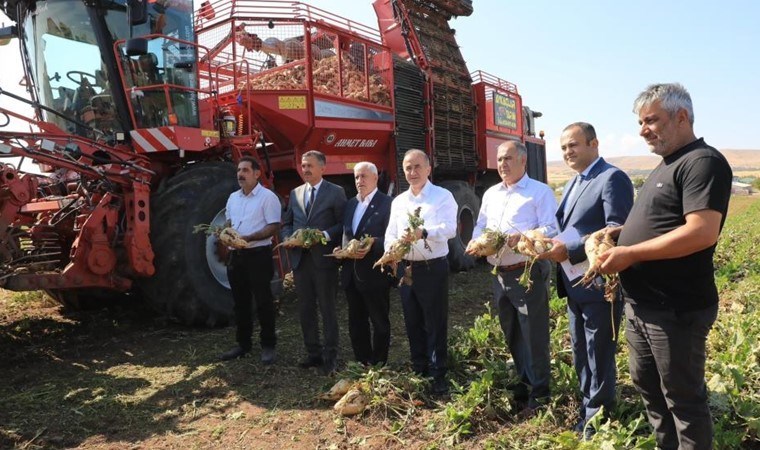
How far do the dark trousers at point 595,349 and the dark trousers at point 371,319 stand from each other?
1.43 meters

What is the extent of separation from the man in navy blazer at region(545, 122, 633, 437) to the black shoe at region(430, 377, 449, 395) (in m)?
0.93

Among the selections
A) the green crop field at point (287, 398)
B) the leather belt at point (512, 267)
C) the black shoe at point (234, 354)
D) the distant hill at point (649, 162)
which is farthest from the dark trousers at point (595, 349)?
the distant hill at point (649, 162)

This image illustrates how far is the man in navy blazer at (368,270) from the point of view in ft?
13.0

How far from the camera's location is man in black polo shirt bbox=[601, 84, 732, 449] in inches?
83.7

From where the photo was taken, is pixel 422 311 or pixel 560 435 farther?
pixel 422 311

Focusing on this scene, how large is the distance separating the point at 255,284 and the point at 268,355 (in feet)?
1.92

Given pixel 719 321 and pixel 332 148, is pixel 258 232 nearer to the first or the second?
pixel 332 148

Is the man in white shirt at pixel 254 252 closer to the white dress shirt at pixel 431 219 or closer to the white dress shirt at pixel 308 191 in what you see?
the white dress shirt at pixel 308 191

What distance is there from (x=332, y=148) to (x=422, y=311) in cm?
349

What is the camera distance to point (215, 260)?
543cm

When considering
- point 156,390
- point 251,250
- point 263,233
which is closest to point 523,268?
point 263,233

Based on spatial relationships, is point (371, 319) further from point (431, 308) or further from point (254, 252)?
point (254, 252)

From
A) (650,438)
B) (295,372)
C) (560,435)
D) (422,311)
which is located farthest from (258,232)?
(650,438)

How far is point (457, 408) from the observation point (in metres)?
3.30
